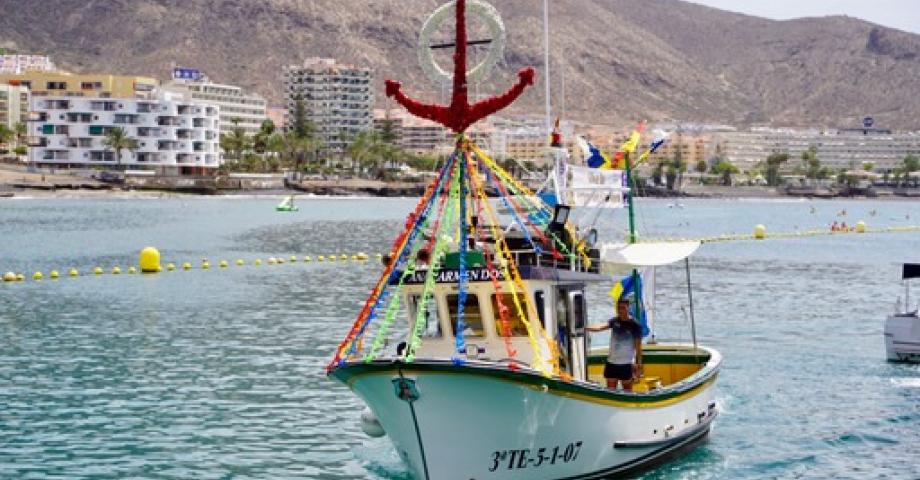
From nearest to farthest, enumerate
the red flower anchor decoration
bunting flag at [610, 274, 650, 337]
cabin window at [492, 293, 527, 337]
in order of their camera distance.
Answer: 1. the red flower anchor decoration
2. cabin window at [492, 293, 527, 337]
3. bunting flag at [610, 274, 650, 337]

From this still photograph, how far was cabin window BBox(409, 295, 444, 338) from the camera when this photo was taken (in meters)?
26.9

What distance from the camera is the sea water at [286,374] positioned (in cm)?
3159

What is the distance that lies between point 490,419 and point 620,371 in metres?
4.87

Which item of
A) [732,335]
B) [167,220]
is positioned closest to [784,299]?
[732,335]

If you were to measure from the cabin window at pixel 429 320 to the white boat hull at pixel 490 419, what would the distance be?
189 cm

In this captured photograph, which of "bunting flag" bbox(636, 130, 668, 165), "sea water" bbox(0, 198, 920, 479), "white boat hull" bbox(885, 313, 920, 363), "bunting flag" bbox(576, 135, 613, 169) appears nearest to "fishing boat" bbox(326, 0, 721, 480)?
"sea water" bbox(0, 198, 920, 479)

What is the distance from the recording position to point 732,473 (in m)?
31.2

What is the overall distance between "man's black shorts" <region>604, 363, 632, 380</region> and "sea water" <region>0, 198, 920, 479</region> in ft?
6.92

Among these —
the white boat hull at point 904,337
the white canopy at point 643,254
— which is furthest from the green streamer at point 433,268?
the white boat hull at point 904,337

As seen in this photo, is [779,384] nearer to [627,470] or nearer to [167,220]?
[627,470]

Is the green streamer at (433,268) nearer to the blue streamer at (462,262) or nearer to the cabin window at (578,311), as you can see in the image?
the blue streamer at (462,262)

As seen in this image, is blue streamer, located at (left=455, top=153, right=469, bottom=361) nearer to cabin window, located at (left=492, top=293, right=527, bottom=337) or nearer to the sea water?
cabin window, located at (left=492, top=293, right=527, bottom=337)

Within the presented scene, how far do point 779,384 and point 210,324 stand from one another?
77.7 feet

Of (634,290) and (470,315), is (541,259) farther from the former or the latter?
(634,290)
